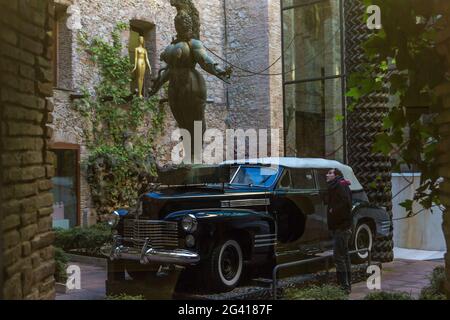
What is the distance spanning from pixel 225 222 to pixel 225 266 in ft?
1.38

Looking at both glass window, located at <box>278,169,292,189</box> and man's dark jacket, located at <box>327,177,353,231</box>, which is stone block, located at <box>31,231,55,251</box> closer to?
glass window, located at <box>278,169,292,189</box>

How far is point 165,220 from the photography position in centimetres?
529

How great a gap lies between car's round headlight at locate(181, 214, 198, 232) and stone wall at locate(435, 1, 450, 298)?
2.46 meters

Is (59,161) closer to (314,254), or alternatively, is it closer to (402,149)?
(314,254)

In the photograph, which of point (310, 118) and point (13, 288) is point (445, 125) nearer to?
point (13, 288)

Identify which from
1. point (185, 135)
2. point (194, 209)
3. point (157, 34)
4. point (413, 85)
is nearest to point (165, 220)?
point (194, 209)

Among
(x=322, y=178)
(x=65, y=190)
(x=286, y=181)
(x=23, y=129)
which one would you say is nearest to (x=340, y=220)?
(x=286, y=181)

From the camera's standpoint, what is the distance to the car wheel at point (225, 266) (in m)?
5.14

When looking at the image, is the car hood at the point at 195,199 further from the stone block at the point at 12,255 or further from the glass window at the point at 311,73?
the glass window at the point at 311,73

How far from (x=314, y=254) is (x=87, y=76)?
205 inches

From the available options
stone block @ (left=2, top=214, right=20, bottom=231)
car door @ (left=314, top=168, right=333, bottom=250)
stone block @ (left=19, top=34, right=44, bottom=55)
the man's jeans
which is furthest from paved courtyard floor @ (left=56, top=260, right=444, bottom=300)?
stone block @ (left=19, top=34, right=44, bottom=55)

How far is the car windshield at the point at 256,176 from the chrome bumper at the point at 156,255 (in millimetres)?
1131

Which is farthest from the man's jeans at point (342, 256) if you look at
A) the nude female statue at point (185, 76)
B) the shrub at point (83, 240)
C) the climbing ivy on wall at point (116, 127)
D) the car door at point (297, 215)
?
the climbing ivy on wall at point (116, 127)

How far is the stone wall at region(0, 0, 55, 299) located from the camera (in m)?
2.85
